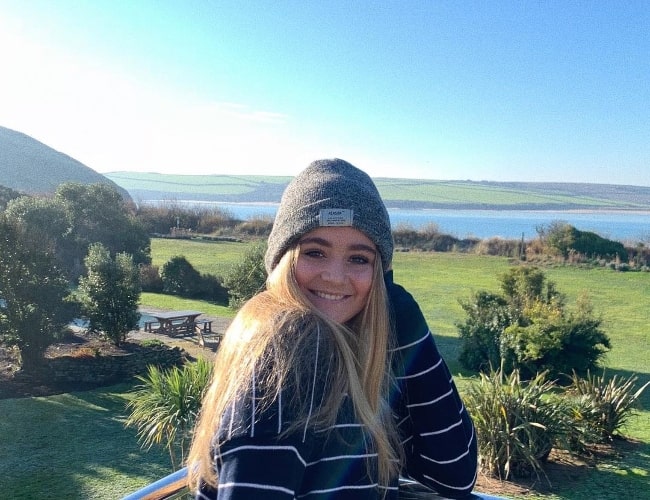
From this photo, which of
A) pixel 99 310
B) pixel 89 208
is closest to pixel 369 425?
pixel 99 310

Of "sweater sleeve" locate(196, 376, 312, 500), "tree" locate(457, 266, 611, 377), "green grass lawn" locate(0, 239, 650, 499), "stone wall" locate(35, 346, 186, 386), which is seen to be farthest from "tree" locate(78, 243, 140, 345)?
"sweater sleeve" locate(196, 376, 312, 500)

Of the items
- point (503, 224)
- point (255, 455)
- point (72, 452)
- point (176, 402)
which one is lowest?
point (72, 452)

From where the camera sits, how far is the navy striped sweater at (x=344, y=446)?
1111 millimetres

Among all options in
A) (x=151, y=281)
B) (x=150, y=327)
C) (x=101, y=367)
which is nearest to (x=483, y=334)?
(x=101, y=367)

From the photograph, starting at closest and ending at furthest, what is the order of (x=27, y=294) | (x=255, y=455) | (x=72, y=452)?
(x=255, y=455) → (x=72, y=452) → (x=27, y=294)

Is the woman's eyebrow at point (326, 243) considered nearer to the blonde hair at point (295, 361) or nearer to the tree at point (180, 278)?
the blonde hair at point (295, 361)

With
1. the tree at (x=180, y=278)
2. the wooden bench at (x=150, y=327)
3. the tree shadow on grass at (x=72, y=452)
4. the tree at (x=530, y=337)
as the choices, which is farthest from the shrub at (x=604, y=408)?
the tree at (x=180, y=278)

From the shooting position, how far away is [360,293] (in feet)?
5.25

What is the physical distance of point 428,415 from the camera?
166cm

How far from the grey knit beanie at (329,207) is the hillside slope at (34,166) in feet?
259

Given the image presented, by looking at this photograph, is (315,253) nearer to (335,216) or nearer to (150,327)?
(335,216)

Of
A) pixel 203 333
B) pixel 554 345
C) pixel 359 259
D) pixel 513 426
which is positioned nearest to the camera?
pixel 359 259

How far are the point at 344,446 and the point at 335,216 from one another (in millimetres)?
573

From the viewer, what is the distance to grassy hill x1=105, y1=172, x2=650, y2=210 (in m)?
117
